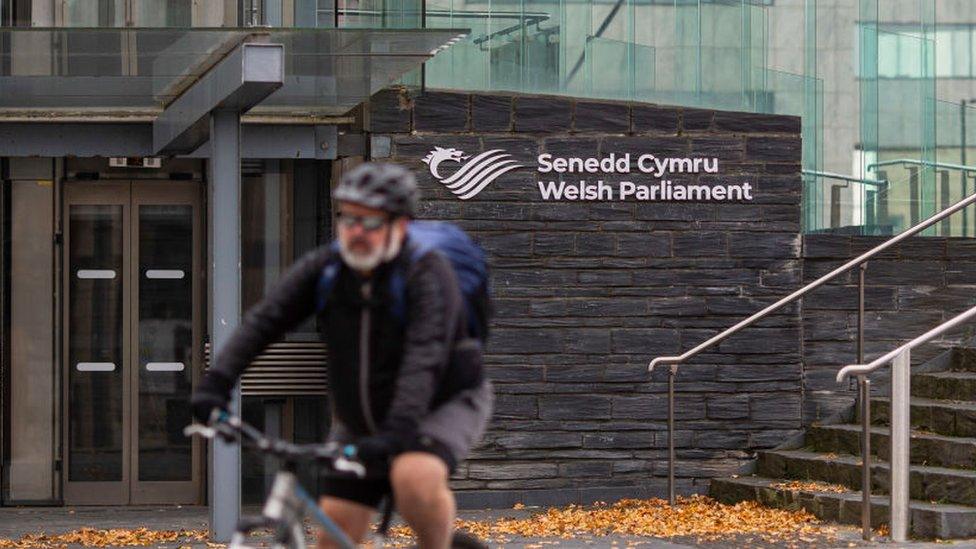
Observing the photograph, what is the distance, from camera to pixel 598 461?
1288cm

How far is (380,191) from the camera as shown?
15.8 feet

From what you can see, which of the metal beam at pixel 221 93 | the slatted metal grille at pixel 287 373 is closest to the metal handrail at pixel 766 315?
the slatted metal grille at pixel 287 373

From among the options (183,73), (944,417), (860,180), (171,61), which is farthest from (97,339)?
(944,417)

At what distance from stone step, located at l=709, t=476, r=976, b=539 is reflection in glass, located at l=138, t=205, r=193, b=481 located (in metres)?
3.93

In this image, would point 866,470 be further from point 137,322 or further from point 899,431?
point 137,322

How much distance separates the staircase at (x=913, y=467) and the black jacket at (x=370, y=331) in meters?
5.55

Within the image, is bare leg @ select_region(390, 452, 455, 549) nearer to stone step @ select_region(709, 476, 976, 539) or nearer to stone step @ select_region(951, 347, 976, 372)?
stone step @ select_region(709, 476, 976, 539)

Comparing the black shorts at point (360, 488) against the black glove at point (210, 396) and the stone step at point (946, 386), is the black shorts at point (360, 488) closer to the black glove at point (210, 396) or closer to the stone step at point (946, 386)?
the black glove at point (210, 396)

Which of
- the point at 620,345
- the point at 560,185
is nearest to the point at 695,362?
the point at 620,345

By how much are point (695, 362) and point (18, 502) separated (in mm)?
4993

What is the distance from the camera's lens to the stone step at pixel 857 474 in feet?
33.3

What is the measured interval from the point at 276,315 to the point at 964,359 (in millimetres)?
8169

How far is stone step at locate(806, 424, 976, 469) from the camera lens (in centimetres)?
1055

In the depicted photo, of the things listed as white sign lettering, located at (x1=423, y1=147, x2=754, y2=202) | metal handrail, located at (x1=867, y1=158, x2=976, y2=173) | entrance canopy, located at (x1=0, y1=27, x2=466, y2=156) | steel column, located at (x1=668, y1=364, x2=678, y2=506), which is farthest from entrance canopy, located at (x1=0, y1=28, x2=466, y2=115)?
metal handrail, located at (x1=867, y1=158, x2=976, y2=173)
